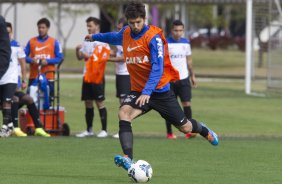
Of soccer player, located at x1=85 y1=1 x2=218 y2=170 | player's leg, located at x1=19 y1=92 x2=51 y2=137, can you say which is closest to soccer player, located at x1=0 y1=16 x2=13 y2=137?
player's leg, located at x1=19 y1=92 x2=51 y2=137

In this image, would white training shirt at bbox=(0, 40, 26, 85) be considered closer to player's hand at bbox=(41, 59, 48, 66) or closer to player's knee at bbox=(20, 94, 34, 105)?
player's knee at bbox=(20, 94, 34, 105)

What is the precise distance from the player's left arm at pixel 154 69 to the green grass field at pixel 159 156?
37.9 inches

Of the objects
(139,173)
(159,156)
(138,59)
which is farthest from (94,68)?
(139,173)

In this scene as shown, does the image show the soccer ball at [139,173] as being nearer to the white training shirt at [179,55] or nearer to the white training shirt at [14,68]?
the white training shirt at [14,68]

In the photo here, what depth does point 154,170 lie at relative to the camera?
40.3ft

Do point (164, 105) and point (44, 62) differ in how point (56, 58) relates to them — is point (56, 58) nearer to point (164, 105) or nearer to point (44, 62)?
point (44, 62)

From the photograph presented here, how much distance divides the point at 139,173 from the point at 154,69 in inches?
54.3

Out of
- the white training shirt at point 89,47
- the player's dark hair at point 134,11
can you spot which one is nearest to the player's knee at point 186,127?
the player's dark hair at point 134,11

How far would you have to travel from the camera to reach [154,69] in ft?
38.1

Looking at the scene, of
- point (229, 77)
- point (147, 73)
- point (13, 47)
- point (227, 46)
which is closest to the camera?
point (147, 73)

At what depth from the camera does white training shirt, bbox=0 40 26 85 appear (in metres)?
17.3

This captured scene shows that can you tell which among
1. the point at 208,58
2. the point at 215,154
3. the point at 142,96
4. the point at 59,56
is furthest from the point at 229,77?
the point at 142,96

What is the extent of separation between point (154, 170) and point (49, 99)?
703 centimetres

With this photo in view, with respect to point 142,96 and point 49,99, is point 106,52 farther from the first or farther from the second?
point 142,96
